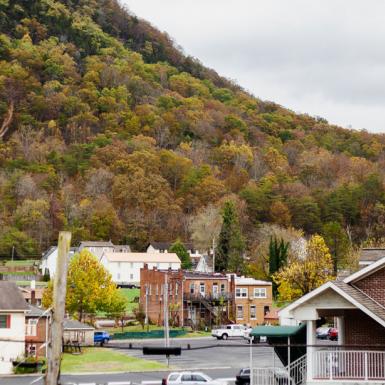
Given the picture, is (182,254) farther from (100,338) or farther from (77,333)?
(77,333)

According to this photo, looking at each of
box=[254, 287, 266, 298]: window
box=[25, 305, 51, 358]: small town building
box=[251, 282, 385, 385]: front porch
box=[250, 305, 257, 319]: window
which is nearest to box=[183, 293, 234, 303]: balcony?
box=[250, 305, 257, 319]: window

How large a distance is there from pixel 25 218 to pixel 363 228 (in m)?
63.2

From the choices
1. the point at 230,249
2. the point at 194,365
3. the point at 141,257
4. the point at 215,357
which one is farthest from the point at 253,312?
the point at 141,257

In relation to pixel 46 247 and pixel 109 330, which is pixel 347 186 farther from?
pixel 109 330

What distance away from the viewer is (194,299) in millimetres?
86188

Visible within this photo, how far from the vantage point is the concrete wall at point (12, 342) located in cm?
5328

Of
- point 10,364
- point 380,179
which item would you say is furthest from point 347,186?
point 10,364

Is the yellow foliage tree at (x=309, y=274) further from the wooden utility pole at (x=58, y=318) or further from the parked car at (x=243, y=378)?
the wooden utility pole at (x=58, y=318)

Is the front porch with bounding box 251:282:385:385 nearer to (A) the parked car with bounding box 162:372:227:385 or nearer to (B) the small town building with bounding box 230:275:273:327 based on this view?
(A) the parked car with bounding box 162:372:227:385

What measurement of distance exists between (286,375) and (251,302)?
5968cm

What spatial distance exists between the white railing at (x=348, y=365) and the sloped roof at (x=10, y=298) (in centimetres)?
3281

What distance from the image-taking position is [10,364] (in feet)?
176

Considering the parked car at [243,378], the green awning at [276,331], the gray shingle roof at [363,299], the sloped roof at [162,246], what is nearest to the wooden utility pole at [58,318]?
the gray shingle roof at [363,299]

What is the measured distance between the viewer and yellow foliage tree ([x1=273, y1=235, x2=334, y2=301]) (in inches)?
2923
